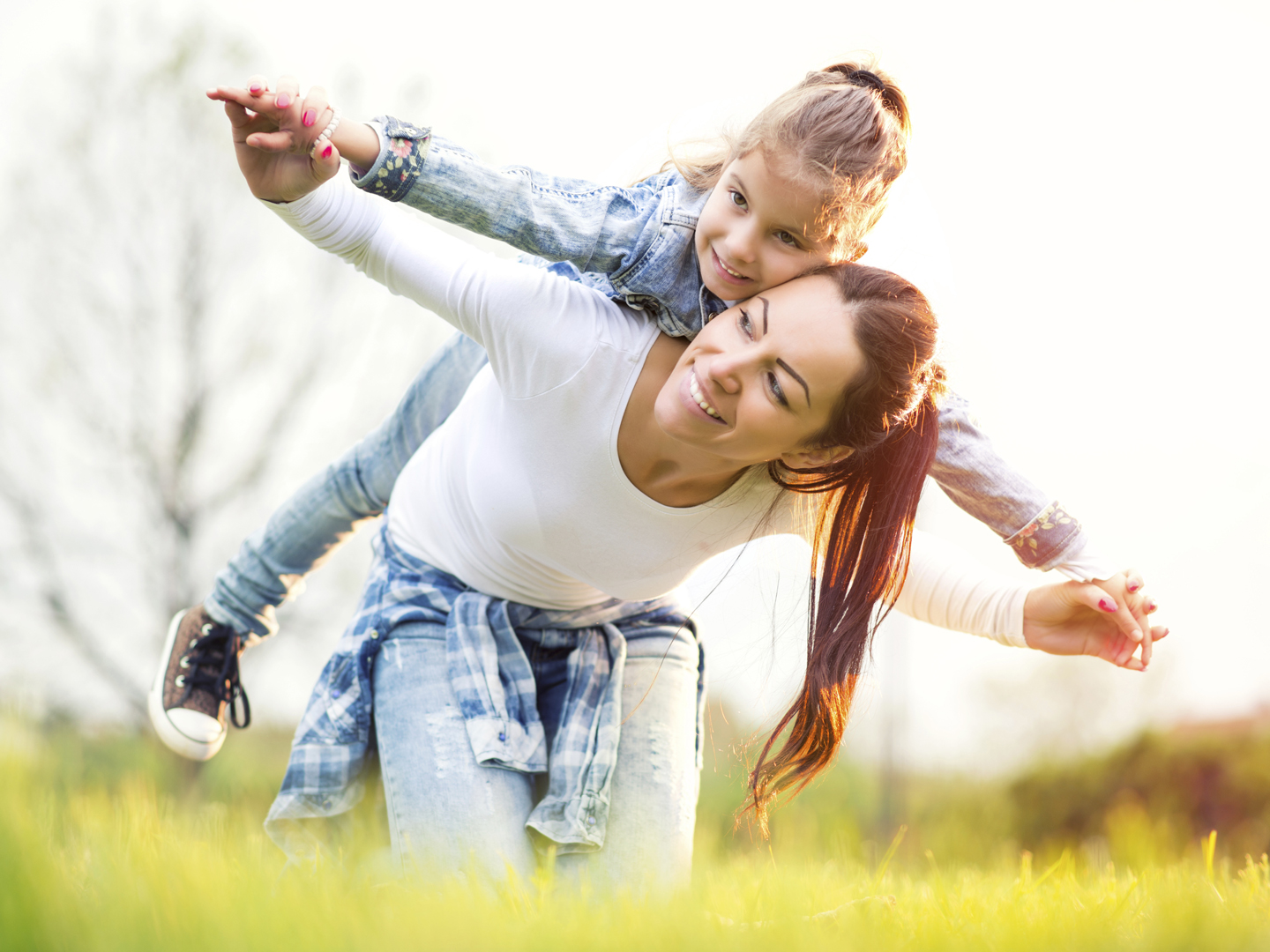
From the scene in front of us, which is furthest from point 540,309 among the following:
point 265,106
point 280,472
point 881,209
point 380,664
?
point 280,472

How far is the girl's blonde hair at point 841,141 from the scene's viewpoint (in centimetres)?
210

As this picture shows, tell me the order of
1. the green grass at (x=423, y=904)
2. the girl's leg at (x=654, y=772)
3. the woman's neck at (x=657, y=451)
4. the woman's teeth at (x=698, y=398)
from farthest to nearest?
the girl's leg at (x=654, y=772), the woman's neck at (x=657, y=451), the woman's teeth at (x=698, y=398), the green grass at (x=423, y=904)

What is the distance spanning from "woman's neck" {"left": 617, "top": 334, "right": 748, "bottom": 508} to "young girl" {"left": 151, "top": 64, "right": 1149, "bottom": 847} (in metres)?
0.08

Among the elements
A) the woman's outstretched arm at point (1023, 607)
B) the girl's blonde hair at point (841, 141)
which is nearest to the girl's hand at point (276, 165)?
the girl's blonde hair at point (841, 141)

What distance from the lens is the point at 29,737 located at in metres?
1.27

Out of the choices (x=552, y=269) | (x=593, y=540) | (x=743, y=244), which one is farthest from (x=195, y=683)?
(x=743, y=244)

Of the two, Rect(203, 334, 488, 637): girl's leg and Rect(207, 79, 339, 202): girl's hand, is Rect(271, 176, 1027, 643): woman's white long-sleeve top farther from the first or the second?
Rect(203, 334, 488, 637): girl's leg

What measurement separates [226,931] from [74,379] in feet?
31.2

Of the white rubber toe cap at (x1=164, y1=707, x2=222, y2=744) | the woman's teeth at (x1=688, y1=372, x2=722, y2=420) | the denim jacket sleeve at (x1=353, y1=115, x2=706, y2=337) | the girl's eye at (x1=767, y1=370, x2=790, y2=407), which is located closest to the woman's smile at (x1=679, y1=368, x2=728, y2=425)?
the woman's teeth at (x1=688, y1=372, x2=722, y2=420)

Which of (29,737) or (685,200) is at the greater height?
(685,200)

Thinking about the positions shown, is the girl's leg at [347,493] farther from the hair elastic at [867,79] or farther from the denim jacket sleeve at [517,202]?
the hair elastic at [867,79]

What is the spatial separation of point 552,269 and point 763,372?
719 mm

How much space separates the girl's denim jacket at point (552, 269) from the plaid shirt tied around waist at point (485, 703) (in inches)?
16.4

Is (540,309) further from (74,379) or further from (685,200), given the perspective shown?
(74,379)
